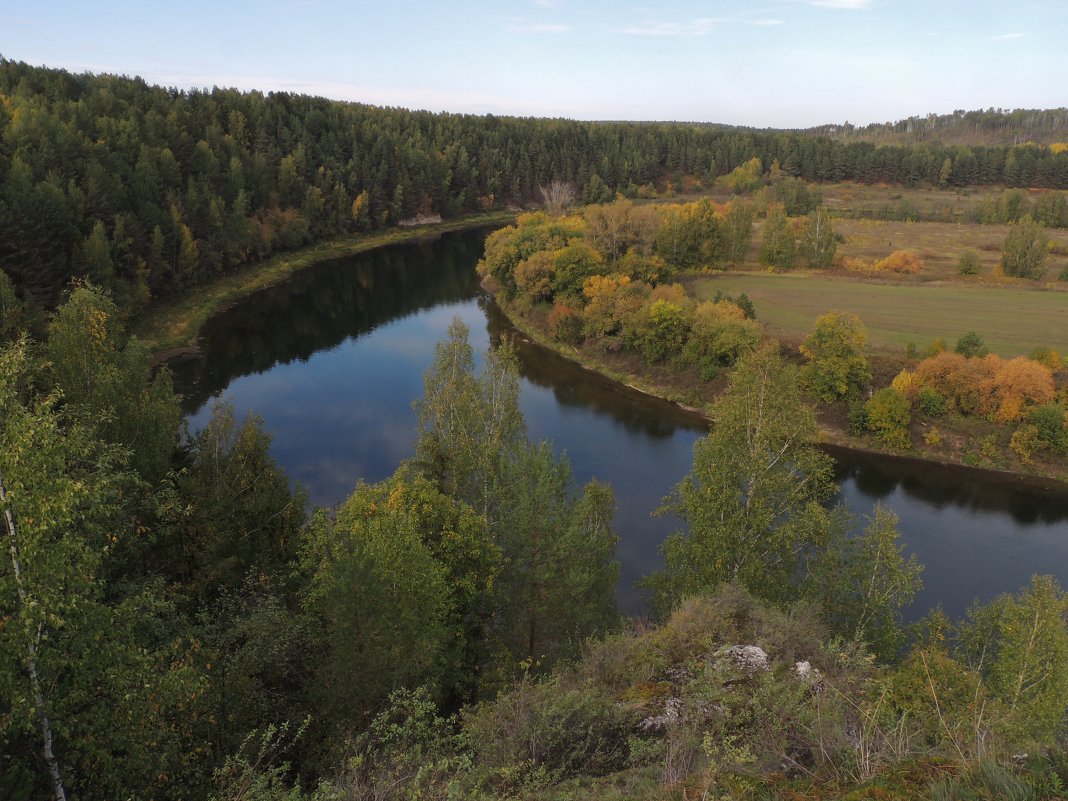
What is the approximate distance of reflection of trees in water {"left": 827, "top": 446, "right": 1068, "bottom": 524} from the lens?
34.5 meters

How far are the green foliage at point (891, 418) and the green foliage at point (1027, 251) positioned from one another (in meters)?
40.9

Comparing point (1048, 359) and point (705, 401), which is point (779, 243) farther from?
point (1048, 359)

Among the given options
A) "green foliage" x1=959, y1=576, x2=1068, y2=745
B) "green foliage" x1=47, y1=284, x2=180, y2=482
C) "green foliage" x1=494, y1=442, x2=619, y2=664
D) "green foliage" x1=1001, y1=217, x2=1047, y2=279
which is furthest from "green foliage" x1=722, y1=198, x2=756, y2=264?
"green foliage" x1=47, y1=284, x2=180, y2=482

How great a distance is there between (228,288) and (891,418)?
6160 centimetres

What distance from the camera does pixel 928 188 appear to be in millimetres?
143750

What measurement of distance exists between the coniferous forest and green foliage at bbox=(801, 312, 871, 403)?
2098 cm

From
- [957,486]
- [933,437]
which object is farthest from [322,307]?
[957,486]

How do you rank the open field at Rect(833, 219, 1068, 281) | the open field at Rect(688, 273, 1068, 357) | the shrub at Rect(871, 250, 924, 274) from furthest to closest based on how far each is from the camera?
1. the open field at Rect(833, 219, 1068, 281)
2. the shrub at Rect(871, 250, 924, 274)
3. the open field at Rect(688, 273, 1068, 357)

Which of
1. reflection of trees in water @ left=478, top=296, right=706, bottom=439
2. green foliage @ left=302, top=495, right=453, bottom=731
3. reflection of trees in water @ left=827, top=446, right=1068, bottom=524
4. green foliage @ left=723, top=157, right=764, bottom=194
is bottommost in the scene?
reflection of trees in water @ left=827, top=446, right=1068, bottom=524

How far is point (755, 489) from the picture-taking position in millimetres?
18609

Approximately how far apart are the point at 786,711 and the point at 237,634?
1095 cm

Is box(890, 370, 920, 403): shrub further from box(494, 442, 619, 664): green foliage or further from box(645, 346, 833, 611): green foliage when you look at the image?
box(494, 442, 619, 664): green foliage

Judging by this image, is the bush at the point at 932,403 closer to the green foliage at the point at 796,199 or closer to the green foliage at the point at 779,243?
the green foliage at the point at 779,243

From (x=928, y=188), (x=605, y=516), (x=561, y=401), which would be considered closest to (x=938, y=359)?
(x=561, y=401)
